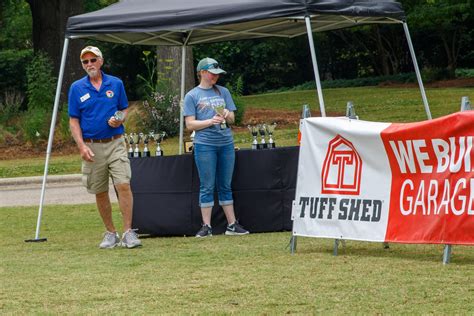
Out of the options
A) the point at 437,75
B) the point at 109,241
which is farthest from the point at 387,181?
the point at 437,75

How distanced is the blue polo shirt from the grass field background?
46.5 inches

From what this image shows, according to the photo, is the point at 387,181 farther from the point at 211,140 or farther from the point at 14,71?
the point at 14,71

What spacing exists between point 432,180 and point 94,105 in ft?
12.2

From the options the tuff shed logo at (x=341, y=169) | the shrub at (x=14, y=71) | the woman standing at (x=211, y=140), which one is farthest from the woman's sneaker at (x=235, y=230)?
the shrub at (x=14, y=71)

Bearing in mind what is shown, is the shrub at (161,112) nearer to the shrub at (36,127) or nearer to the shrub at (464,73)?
the shrub at (36,127)

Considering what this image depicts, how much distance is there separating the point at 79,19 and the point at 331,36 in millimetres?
37738

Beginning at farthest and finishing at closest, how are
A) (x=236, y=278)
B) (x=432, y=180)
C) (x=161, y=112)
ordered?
(x=161, y=112) < (x=432, y=180) < (x=236, y=278)

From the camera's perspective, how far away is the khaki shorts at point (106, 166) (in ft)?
36.5

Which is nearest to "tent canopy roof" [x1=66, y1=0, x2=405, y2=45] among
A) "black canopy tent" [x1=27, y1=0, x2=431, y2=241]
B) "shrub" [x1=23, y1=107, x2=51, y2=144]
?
"black canopy tent" [x1=27, y1=0, x2=431, y2=241]

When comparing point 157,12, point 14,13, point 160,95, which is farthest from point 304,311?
point 14,13

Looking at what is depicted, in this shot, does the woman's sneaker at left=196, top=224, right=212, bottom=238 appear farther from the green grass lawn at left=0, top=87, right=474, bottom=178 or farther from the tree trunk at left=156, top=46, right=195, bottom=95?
the tree trunk at left=156, top=46, right=195, bottom=95

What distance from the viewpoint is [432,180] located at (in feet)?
28.9

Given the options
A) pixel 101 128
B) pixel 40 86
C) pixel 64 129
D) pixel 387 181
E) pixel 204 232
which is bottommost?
pixel 64 129

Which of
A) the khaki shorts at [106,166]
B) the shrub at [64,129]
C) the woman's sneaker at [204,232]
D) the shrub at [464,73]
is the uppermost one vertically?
the khaki shorts at [106,166]
